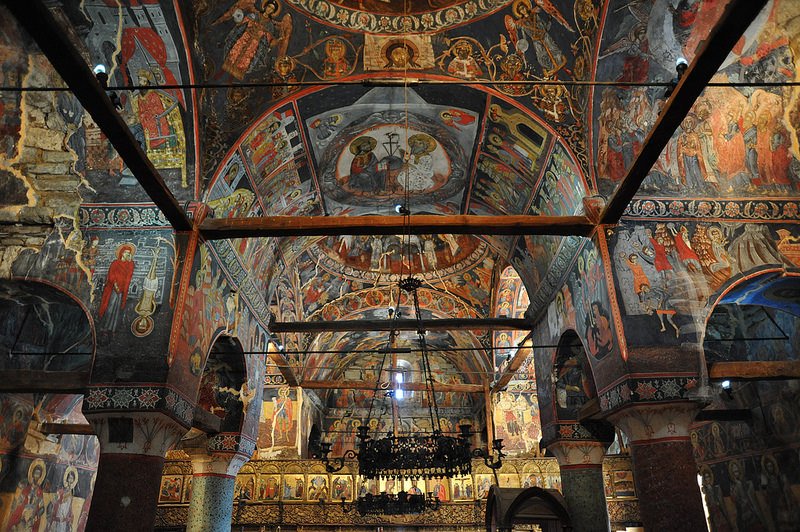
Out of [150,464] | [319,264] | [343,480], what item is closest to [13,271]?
[150,464]

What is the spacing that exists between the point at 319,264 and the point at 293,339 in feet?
10.1

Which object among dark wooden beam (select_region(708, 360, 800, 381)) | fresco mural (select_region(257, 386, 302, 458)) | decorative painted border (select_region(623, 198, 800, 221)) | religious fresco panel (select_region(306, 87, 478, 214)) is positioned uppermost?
religious fresco panel (select_region(306, 87, 478, 214))

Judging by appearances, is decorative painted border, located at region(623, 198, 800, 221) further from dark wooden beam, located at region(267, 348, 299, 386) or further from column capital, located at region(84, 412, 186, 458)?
dark wooden beam, located at region(267, 348, 299, 386)

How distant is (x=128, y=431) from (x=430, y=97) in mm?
7638

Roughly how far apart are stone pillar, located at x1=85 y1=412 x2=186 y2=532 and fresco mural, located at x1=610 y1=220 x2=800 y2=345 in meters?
7.09

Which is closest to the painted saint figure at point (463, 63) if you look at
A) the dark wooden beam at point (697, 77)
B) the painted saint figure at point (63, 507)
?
the dark wooden beam at point (697, 77)

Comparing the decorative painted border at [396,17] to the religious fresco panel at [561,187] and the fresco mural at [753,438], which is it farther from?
the fresco mural at [753,438]

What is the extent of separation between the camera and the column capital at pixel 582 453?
1134 cm

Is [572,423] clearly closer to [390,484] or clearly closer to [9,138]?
[390,484]

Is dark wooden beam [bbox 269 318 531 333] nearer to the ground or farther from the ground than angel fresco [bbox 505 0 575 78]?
nearer to the ground

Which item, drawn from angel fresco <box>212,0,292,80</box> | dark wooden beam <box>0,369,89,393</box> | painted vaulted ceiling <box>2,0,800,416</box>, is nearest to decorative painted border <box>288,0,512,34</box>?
painted vaulted ceiling <box>2,0,800,416</box>

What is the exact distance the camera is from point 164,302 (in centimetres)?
855

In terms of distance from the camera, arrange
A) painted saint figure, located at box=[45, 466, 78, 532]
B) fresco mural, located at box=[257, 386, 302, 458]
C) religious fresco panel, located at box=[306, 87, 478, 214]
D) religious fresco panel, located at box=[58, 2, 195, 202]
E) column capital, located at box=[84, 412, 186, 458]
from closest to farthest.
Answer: column capital, located at box=[84, 412, 186, 458] → religious fresco panel, located at box=[58, 2, 195, 202] → religious fresco panel, located at box=[306, 87, 478, 214] → painted saint figure, located at box=[45, 466, 78, 532] → fresco mural, located at box=[257, 386, 302, 458]

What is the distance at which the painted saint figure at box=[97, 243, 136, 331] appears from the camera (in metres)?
8.40
